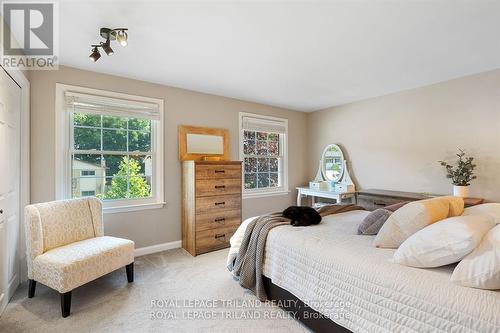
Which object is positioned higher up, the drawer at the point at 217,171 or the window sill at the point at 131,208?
the drawer at the point at 217,171

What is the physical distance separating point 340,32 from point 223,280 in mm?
2544

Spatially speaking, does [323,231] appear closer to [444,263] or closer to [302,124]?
[444,263]

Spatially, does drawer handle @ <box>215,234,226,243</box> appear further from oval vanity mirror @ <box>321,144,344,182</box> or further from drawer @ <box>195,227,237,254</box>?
oval vanity mirror @ <box>321,144,344,182</box>

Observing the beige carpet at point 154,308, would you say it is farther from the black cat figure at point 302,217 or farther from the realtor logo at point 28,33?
the realtor logo at point 28,33

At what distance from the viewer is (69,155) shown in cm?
276

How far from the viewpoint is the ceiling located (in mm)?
1720

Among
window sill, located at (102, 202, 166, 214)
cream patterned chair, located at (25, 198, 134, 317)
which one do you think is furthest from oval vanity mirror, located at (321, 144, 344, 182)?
cream patterned chair, located at (25, 198, 134, 317)

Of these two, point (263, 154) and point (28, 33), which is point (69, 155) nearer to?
point (28, 33)

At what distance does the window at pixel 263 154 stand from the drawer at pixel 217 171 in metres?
0.68

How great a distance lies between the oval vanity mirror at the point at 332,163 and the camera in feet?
14.3

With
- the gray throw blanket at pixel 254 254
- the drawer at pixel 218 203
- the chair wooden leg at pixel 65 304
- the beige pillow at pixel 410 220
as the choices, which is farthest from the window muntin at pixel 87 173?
the beige pillow at pixel 410 220

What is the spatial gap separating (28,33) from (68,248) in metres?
1.88

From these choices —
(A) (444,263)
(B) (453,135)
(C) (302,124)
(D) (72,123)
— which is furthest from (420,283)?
(C) (302,124)

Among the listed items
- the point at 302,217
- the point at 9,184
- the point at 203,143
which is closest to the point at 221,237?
the point at 203,143
